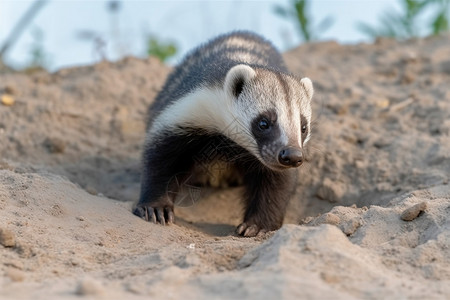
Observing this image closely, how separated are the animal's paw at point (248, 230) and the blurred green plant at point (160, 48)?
6.01 meters

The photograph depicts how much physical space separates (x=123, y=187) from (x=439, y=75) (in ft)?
14.1

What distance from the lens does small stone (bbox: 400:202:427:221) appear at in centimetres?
419

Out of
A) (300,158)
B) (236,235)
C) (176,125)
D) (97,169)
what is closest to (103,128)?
(97,169)

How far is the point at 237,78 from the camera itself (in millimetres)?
5082

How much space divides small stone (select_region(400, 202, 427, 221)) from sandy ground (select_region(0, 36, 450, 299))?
1 centimetres

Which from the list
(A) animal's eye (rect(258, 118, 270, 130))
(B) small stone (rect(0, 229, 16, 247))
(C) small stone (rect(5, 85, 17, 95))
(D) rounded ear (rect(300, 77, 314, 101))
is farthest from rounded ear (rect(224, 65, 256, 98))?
(C) small stone (rect(5, 85, 17, 95))

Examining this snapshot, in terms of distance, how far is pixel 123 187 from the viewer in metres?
6.63

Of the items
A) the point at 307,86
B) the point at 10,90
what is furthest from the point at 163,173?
the point at 10,90

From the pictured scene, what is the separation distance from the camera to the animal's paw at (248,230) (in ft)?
17.5

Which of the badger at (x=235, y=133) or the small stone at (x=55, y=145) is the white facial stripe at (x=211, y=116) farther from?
the small stone at (x=55, y=145)

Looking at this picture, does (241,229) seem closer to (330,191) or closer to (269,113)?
(269,113)

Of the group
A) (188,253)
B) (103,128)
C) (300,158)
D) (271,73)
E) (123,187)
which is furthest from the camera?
(103,128)

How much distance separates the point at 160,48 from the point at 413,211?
24.5 feet

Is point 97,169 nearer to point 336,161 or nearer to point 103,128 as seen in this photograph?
point 103,128
